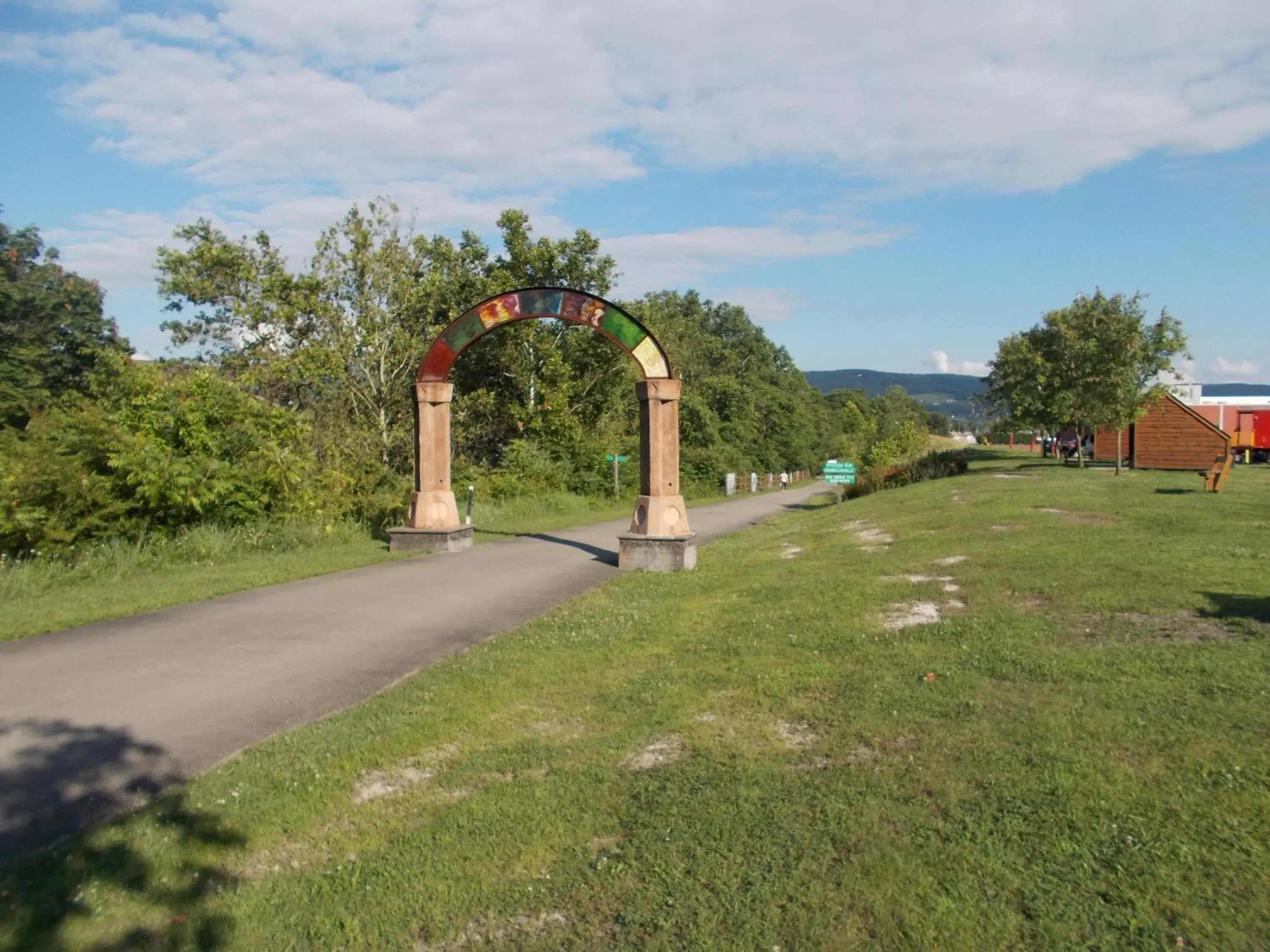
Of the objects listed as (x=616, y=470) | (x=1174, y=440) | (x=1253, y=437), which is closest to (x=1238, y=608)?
(x=616, y=470)

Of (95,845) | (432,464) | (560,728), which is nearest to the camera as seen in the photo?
(95,845)

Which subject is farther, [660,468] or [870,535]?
[870,535]

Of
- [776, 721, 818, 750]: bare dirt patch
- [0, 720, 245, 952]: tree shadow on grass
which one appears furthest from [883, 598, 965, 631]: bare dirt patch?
[0, 720, 245, 952]: tree shadow on grass

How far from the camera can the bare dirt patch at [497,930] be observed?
3529 mm

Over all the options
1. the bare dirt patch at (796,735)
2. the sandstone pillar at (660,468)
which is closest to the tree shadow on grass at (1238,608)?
the bare dirt patch at (796,735)

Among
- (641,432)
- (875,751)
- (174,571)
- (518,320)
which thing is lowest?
(174,571)

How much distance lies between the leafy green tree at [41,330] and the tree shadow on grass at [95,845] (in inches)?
896

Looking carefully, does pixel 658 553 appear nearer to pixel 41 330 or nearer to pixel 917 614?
pixel 917 614

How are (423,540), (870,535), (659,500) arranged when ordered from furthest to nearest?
1. (870,535)
2. (423,540)
3. (659,500)

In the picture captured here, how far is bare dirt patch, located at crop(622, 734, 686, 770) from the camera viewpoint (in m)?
5.13

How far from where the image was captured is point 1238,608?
7277 mm

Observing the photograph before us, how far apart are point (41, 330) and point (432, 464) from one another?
20312 mm

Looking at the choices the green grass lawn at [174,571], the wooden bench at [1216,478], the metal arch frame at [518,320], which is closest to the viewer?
the green grass lawn at [174,571]

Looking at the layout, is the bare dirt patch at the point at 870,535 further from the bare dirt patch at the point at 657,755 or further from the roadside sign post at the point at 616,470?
the roadside sign post at the point at 616,470
